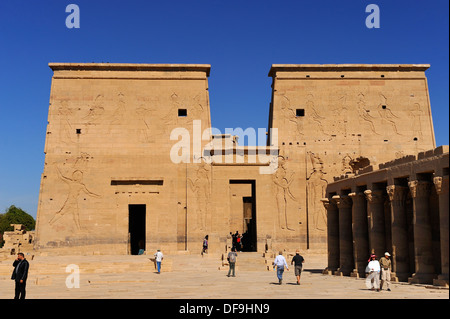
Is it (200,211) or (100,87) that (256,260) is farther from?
(100,87)

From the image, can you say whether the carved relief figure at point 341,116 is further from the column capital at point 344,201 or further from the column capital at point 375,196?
the column capital at point 375,196

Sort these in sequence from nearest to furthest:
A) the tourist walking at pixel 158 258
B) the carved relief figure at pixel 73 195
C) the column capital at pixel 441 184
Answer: the column capital at pixel 441 184
the tourist walking at pixel 158 258
the carved relief figure at pixel 73 195

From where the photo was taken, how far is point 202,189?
90.3 feet

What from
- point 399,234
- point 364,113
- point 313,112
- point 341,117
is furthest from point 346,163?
point 399,234

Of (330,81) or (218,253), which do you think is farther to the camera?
(330,81)

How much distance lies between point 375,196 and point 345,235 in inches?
108

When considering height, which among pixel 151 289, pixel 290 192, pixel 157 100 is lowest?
pixel 151 289

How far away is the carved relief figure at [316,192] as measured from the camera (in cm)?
2720

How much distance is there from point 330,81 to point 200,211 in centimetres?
1100

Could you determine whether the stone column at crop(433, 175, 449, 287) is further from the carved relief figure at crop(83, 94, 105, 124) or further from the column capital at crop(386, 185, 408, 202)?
the carved relief figure at crop(83, 94, 105, 124)

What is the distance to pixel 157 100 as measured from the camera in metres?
28.4

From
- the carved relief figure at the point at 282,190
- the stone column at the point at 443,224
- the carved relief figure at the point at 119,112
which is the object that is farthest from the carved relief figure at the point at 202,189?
the stone column at the point at 443,224

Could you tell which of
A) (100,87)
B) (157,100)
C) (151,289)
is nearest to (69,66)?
(100,87)

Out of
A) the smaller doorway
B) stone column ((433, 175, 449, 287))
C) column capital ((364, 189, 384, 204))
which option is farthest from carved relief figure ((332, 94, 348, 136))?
stone column ((433, 175, 449, 287))
